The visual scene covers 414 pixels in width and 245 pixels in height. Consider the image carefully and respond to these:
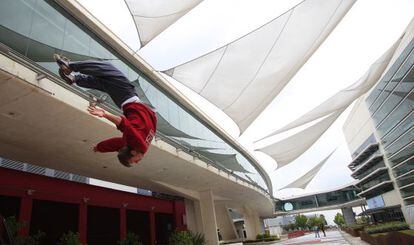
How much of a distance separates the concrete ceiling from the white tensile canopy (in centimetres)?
548

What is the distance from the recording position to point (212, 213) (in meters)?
21.0

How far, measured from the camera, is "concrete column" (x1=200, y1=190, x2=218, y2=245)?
68.1 ft

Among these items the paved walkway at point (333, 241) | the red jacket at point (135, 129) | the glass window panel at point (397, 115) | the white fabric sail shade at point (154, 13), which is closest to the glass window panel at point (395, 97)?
the glass window panel at point (397, 115)

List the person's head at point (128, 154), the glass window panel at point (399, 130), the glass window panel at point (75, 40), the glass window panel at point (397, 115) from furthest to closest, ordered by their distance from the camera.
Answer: the glass window panel at point (399, 130), the glass window panel at point (397, 115), the glass window panel at point (75, 40), the person's head at point (128, 154)

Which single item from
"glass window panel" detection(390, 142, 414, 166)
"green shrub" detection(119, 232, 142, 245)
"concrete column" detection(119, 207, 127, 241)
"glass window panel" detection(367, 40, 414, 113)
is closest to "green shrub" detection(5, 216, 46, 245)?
"green shrub" detection(119, 232, 142, 245)

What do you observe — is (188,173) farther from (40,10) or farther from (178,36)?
(40,10)

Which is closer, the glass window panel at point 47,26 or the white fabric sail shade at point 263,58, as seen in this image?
the glass window panel at point 47,26

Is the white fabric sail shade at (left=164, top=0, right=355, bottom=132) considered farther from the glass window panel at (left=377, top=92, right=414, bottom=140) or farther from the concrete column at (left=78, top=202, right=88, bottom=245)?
the glass window panel at (left=377, top=92, right=414, bottom=140)

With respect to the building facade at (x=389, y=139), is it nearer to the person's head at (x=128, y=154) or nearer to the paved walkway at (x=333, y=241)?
the paved walkway at (x=333, y=241)

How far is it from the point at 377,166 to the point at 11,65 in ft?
158

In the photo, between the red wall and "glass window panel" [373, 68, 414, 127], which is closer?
the red wall

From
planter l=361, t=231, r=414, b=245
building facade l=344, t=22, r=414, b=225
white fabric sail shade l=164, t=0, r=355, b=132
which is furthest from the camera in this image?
building facade l=344, t=22, r=414, b=225

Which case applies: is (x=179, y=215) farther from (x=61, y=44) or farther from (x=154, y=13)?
(x=154, y=13)

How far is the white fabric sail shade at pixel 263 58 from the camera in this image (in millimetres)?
9891
